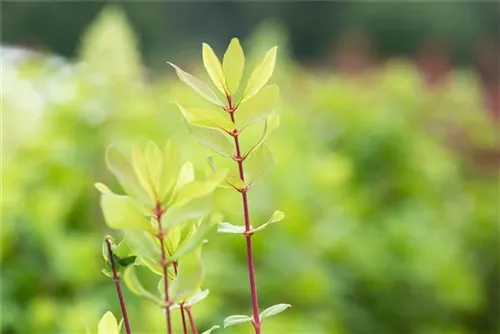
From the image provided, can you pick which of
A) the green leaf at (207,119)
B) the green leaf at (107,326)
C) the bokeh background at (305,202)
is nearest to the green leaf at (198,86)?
the green leaf at (207,119)

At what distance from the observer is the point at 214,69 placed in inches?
16.0

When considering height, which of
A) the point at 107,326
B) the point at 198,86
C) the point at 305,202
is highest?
→ the point at 198,86

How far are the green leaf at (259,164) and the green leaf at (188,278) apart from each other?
75 mm

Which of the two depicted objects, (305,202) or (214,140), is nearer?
(214,140)

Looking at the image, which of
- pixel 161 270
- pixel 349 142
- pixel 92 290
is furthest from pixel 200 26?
pixel 161 270

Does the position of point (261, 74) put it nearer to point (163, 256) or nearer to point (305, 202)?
point (163, 256)

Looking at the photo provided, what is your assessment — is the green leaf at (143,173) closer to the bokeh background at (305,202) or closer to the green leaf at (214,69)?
the green leaf at (214,69)

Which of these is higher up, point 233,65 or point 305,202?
point 233,65

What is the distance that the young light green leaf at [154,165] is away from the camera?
356 millimetres

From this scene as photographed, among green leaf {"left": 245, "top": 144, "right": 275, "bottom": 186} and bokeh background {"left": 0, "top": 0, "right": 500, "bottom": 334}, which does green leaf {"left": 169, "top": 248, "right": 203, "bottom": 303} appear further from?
bokeh background {"left": 0, "top": 0, "right": 500, "bottom": 334}

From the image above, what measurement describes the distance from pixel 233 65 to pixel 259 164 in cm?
5

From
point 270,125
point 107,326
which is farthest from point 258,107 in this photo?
point 107,326

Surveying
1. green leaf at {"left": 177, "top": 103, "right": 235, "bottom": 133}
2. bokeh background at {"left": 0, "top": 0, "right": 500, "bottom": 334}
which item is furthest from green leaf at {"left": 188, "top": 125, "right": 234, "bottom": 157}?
bokeh background at {"left": 0, "top": 0, "right": 500, "bottom": 334}

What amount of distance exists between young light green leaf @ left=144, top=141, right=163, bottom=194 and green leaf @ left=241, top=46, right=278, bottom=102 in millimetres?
68
